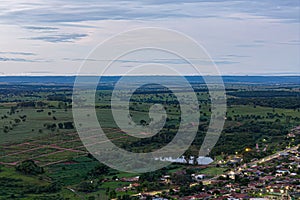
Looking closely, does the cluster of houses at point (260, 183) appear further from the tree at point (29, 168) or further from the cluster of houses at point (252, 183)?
the tree at point (29, 168)

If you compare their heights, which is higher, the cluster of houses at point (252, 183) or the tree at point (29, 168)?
the tree at point (29, 168)

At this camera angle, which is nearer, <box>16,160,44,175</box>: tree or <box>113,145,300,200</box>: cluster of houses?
<box>113,145,300,200</box>: cluster of houses

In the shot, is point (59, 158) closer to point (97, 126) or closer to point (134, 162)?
point (134, 162)

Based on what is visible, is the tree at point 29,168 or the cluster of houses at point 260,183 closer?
the cluster of houses at point 260,183

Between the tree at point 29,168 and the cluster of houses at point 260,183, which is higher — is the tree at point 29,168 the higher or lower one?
the higher one

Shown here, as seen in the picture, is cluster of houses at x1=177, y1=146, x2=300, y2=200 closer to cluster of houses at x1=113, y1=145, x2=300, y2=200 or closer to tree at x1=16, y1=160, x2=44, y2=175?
cluster of houses at x1=113, y1=145, x2=300, y2=200

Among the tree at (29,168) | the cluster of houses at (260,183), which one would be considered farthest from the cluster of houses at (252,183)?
the tree at (29,168)

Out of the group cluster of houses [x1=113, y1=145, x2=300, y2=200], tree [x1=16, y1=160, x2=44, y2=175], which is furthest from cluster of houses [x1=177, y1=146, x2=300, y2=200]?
tree [x1=16, y1=160, x2=44, y2=175]

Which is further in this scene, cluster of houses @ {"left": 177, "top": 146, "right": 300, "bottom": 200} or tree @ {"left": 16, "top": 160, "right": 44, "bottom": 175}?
tree @ {"left": 16, "top": 160, "right": 44, "bottom": 175}

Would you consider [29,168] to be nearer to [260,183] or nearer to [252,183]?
[252,183]

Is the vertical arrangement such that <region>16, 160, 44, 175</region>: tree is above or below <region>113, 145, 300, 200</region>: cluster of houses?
above

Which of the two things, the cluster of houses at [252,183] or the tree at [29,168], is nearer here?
the cluster of houses at [252,183]
